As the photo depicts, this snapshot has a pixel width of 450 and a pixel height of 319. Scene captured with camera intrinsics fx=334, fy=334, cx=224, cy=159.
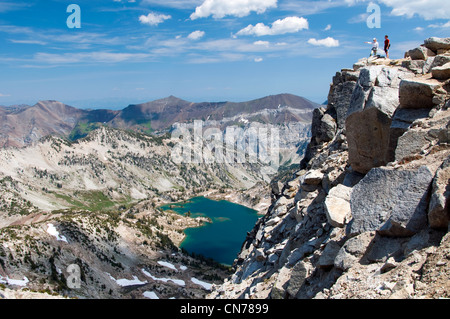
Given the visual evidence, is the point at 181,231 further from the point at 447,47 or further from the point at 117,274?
the point at 447,47

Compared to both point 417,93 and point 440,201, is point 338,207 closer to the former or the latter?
point 440,201

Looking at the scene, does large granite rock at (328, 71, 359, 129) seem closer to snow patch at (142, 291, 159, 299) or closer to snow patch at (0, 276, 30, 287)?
snow patch at (0, 276, 30, 287)

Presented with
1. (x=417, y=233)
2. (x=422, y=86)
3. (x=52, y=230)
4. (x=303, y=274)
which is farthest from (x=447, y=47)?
(x=52, y=230)

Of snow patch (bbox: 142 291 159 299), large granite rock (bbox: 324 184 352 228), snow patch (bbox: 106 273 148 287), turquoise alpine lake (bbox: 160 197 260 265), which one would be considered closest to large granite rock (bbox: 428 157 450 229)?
large granite rock (bbox: 324 184 352 228)

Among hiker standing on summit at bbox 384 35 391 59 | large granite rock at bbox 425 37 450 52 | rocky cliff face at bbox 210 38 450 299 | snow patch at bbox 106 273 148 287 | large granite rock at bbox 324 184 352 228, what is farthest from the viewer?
snow patch at bbox 106 273 148 287

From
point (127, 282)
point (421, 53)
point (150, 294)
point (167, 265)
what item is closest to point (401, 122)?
point (421, 53)
